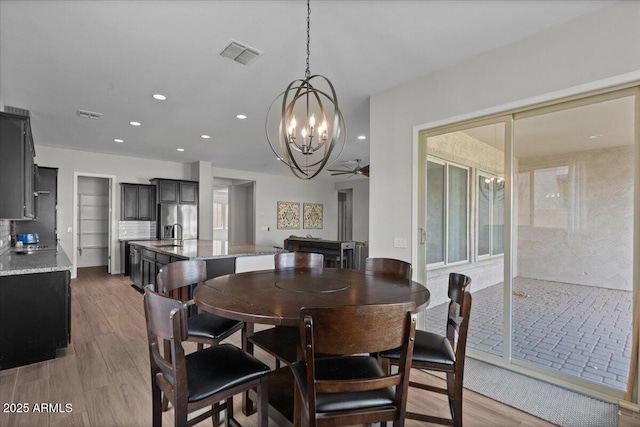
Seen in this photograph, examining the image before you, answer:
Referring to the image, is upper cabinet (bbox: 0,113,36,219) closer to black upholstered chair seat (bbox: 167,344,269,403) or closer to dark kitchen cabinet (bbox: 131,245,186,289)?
dark kitchen cabinet (bbox: 131,245,186,289)

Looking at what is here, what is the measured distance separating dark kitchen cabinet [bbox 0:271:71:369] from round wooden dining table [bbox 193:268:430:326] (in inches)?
72.2

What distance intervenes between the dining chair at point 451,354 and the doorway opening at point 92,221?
25.9 ft

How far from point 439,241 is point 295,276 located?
1.80 m

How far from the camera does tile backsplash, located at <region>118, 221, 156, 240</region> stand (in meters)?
7.26

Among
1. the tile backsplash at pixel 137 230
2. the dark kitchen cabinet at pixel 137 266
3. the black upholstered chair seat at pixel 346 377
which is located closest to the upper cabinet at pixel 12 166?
the dark kitchen cabinet at pixel 137 266

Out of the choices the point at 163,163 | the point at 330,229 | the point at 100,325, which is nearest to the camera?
the point at 100,325

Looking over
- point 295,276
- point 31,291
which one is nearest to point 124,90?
point 31,291

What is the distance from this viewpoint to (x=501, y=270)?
2.83m

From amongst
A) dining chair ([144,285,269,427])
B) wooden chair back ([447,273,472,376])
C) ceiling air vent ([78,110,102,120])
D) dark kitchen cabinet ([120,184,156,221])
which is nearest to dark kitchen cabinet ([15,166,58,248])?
dark kitchen cabinet ([120,184,156,221])

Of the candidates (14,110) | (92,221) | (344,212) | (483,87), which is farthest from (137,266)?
(344,212)

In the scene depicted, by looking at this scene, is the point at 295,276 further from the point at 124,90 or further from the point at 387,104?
the point at 124,90

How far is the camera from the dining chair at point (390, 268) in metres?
2.45

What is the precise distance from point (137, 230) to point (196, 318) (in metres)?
6.28

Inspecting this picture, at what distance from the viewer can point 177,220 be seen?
744 cm
